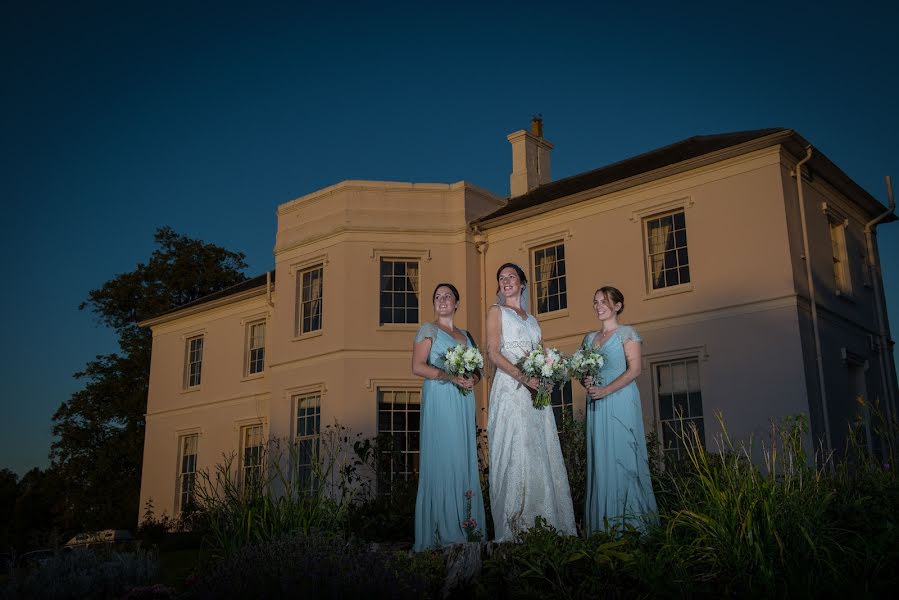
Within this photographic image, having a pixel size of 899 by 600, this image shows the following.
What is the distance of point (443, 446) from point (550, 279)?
11.0 meters

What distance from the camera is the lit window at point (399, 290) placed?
18.5 meters

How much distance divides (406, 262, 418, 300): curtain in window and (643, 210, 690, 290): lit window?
510cm

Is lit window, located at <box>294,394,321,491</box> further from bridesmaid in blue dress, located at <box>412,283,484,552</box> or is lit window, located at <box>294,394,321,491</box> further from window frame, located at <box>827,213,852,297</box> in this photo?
bridesmaid in blue dress, located at <box>412,283,484,552</box>

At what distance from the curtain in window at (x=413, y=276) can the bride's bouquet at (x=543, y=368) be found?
461 inches

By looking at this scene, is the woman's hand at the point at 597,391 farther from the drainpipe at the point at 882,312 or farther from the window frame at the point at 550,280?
the drainpipe at the point at 882,312

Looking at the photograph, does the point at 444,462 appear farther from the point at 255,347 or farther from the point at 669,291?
the point at 255,347

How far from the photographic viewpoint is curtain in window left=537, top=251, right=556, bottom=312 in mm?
17953

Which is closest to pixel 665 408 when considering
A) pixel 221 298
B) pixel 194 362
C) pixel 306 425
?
pixel 306 425

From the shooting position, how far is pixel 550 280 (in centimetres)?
1791

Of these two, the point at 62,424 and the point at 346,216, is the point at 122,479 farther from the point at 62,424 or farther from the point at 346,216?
the point at 346,216

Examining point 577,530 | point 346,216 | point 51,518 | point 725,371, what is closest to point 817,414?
point 725,371

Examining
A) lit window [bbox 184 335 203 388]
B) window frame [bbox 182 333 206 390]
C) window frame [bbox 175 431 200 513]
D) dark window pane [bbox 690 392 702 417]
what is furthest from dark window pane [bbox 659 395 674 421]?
lit window [bbox 184 335 203 388]

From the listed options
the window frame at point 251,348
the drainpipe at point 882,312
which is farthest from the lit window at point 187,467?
the drainpipe at point 882,312

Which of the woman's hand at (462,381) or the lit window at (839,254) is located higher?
the lit window at (839,254)
